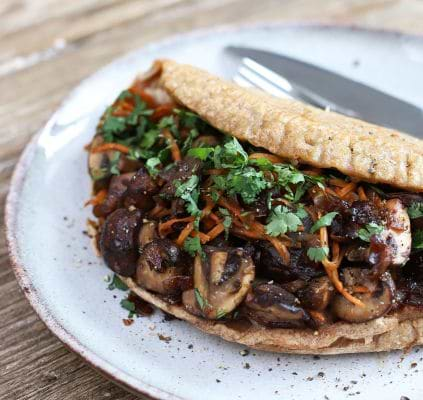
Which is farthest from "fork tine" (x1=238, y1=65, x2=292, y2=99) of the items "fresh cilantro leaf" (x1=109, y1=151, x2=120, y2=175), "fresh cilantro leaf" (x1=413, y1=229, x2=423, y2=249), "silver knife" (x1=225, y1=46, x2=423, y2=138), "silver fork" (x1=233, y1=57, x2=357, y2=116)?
"fresh cilantro leaf" (x1=413, y1=229, x2=423, y2=249)

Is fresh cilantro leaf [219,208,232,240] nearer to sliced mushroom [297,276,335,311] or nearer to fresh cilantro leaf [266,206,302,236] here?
fresh cilantro leaf [266,206,302,236]

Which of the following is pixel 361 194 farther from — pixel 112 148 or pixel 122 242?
pixel 112 148

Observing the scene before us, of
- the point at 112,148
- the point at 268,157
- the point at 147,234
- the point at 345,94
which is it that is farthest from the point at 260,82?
the point at 147,234

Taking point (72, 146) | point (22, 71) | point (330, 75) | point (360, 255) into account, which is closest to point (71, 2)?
point (22, 71)

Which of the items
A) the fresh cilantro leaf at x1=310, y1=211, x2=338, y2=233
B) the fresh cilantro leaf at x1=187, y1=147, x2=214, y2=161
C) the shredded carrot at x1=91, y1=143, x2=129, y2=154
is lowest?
the fresh cilantro leaf at x1=310, y1=211, x2=338, y2=233

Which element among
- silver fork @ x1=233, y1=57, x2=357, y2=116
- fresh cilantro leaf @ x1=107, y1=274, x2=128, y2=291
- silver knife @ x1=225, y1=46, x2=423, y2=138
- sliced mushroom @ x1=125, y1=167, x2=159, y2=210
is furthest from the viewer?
silver fork @ x1=233, y1=57, x2=357, y2=116

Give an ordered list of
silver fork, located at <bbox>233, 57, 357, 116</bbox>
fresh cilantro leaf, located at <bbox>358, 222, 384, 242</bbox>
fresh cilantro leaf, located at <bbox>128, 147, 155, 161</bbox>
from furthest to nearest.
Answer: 1. silver fork, located at <bbox>233, 57, 357, 116</bbox>
2. fresh cilantro leaf, located at <bbox>128, 147, 155, 161</bbox>
3. fresh cilantro leaf, located at <bbox>358, 222, 384, 242</bbox>

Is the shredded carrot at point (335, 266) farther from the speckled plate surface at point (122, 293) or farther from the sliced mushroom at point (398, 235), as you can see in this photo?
the speckled plate surface at point (122, 293)

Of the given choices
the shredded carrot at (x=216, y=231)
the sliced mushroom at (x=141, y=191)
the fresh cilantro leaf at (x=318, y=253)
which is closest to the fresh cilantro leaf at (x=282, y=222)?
the fresh cilantro leaf at (x=318, y=253)

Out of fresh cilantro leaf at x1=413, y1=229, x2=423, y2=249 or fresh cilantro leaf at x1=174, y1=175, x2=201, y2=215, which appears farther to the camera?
fresh cilantro leaf at x1=174, y1=175, x2=201, y2=215
